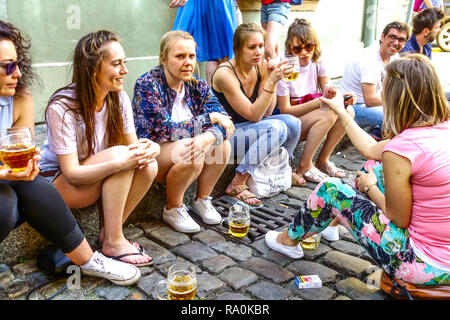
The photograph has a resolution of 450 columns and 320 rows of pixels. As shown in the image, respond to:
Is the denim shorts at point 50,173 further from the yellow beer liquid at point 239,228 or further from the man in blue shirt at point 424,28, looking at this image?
the man in blue shirt at point 424,28

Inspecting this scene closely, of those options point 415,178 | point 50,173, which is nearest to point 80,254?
point 50,173

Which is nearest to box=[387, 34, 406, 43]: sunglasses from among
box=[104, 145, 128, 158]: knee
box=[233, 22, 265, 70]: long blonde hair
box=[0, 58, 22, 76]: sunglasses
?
box=[233, 22, 265, 70]: long blonde hair

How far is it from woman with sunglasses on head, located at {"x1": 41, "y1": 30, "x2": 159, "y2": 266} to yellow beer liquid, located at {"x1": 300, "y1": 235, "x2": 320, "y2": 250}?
3.46ft

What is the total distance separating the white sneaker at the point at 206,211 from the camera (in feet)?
11.0

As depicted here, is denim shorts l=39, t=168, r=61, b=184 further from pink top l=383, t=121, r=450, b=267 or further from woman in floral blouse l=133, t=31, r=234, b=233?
pink top l=383, t=121, r=450, b=267

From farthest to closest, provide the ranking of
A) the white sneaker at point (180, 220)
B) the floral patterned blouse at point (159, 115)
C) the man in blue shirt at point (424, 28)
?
the man in blue shirt at point (424, 28) → the white sneaker at point (180, 220) → the floral patterned blouse at point (159, 115)

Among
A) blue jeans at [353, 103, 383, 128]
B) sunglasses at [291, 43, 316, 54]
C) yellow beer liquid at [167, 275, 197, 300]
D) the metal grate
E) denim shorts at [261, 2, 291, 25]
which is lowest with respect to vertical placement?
the metal grate

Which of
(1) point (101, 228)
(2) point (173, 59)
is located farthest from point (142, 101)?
(1) point (101, 228)

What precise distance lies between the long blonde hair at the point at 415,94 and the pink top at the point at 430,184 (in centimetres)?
5

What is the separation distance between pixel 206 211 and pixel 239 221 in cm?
38

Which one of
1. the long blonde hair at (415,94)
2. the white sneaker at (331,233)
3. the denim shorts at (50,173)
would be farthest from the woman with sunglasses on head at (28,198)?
the long blonde hair at (415,94)

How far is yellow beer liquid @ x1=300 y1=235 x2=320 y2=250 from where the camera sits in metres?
2.98

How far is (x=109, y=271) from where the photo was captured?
8.21ft

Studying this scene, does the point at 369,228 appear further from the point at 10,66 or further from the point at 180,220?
the point at 10,66
